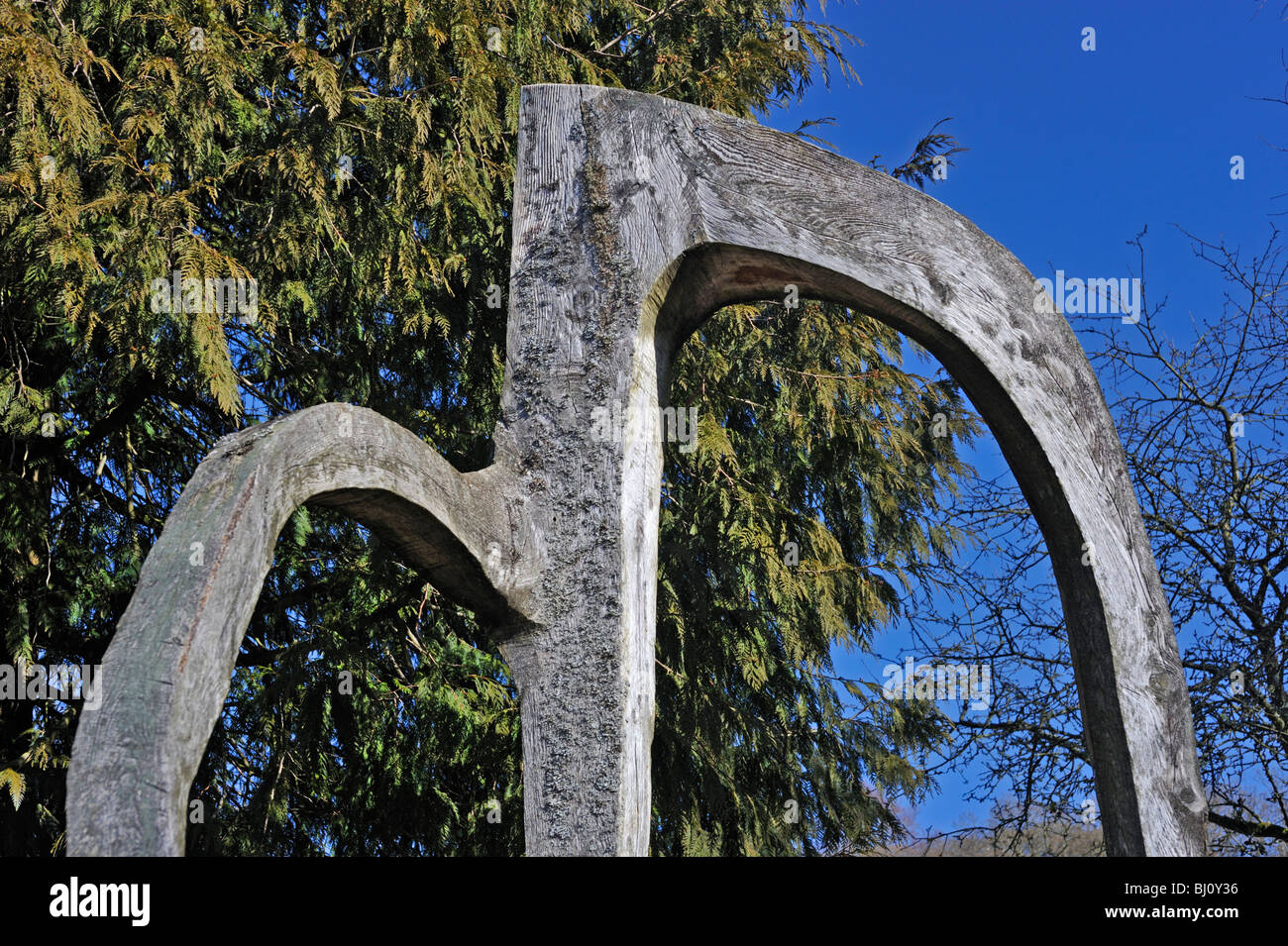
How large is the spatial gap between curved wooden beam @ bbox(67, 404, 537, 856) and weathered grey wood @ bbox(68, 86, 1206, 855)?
3.4 inches

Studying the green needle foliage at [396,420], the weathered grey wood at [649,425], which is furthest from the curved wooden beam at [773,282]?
the green needle foliage at [396,420]

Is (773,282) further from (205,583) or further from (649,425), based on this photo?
(205,583)

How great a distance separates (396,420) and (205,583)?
14.3 ft

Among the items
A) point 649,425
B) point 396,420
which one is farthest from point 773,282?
point 396,420

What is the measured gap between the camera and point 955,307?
2.57 meters

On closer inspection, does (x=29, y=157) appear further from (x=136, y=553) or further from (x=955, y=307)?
(x=955, y=307)

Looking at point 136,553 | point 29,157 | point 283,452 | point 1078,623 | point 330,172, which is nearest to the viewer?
point 283,452

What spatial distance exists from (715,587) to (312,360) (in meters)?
2.42

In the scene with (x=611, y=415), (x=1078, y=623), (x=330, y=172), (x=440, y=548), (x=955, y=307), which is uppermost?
(x=330, y=172)

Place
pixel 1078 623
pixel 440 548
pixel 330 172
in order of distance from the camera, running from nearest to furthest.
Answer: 1. pixel 440 548
2. pixel 1078 623
3. pixel 330 172

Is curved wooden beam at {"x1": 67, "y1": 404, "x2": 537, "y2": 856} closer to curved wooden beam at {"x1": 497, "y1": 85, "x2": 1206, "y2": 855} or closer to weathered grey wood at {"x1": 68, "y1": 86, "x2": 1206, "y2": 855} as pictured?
weathered grey wood at {"x1": 68, "y1": 86, "x2": 1206, "y2": 855}

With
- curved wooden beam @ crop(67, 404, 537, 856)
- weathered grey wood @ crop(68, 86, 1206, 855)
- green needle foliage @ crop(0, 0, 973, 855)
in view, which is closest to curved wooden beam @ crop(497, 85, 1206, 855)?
weathered grey wood @ crop(68, 86, 1206, 855)

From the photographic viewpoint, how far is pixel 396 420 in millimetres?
6082
